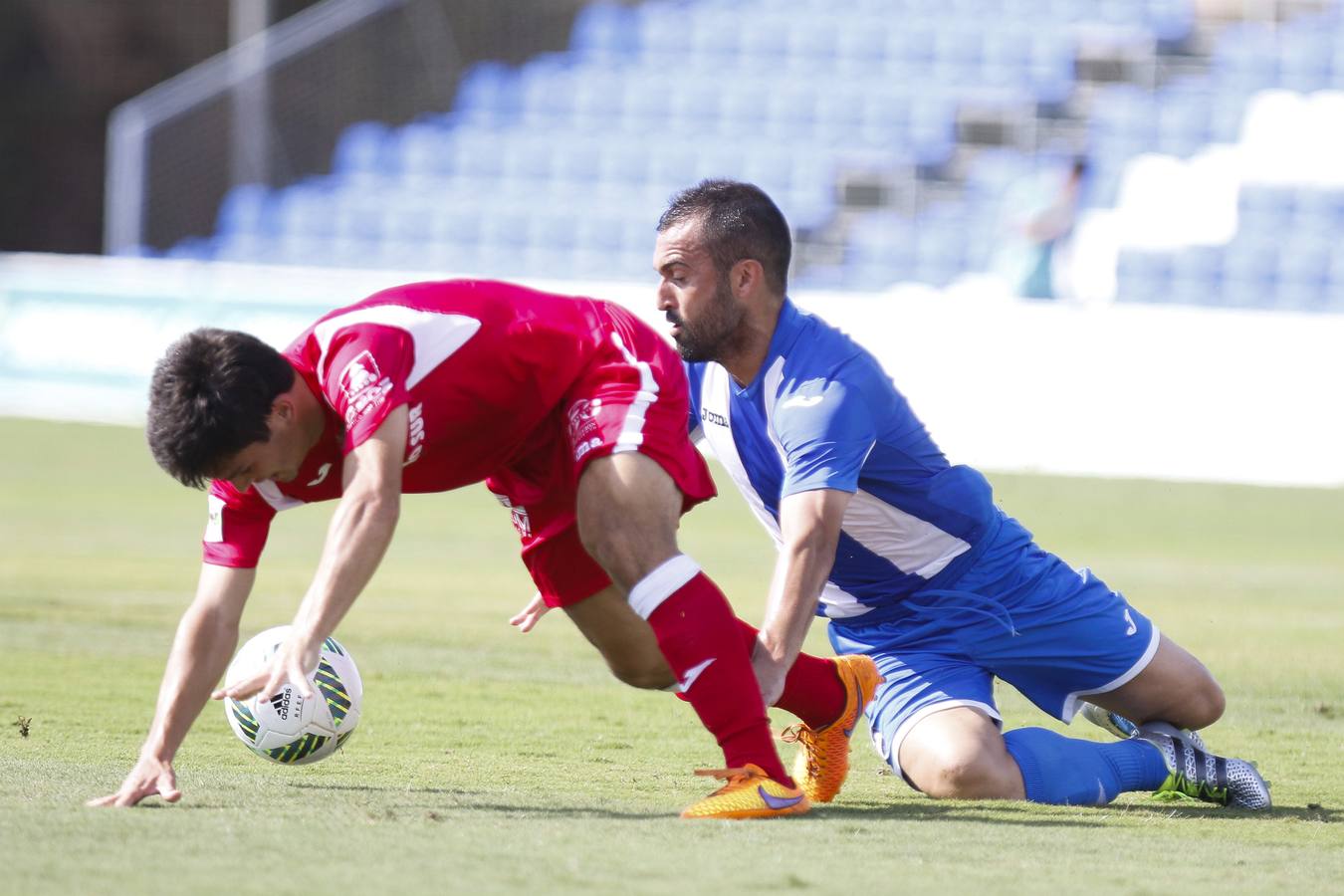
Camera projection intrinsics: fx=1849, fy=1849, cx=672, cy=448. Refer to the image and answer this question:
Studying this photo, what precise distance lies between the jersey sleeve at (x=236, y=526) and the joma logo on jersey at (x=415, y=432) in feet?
1.66

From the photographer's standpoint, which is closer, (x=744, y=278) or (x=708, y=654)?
(x=708, y=654)

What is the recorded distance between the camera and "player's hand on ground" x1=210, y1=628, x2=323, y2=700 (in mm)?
3928

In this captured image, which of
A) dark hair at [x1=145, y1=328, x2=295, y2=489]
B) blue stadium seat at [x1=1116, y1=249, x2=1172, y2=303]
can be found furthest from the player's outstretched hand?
blue stadium seat at [x1=1116, y1=249, x2=1172, y2=303]

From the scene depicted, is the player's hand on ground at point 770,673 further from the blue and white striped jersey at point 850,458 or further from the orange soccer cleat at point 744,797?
the blue and white striped jersey at point 850,458

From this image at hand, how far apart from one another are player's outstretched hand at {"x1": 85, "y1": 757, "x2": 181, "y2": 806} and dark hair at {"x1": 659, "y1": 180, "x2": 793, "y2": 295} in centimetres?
194

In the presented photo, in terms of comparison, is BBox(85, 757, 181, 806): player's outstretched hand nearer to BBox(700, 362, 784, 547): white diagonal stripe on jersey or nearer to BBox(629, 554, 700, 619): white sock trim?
BBox(629, 554, 700, 619): white sock trim

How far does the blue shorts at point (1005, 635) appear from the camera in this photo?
18.2 feet

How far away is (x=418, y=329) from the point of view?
4559mm

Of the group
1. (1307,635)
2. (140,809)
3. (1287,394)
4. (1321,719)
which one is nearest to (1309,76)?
(1287,394)

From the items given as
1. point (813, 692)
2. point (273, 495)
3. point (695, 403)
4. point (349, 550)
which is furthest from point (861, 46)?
point (349, 550)

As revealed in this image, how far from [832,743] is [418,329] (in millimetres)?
1747

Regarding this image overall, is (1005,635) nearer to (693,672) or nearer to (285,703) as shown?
(693,672)

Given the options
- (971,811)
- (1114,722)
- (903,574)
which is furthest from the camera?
(1114,722)

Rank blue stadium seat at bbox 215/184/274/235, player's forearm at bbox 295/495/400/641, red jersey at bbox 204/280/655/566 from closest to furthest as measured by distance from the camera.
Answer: player's forearm at bbox 295/495/400/641, red jersey at bbox 204/280/655/566, blue stadium seat at bbox 215/184/274/235
